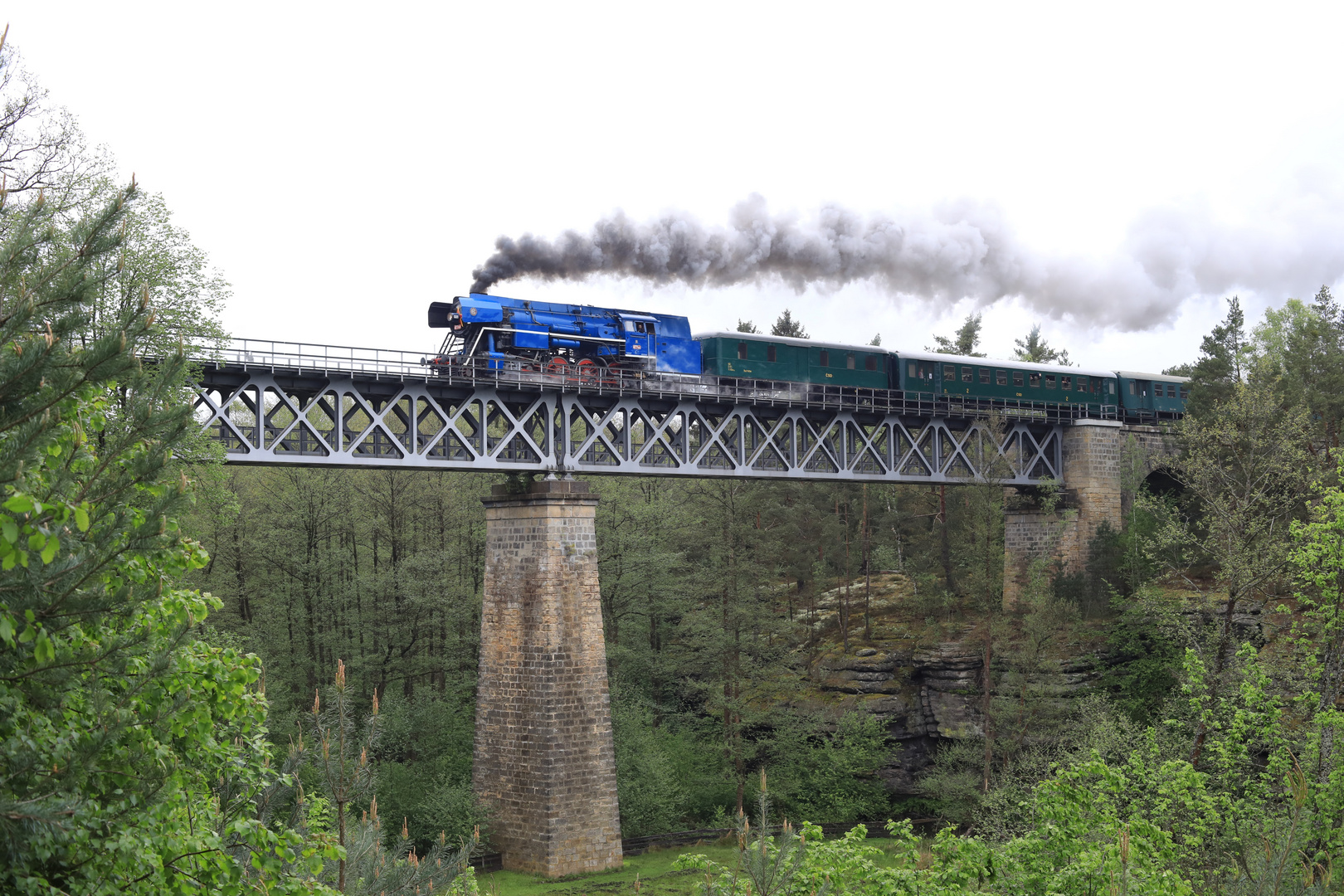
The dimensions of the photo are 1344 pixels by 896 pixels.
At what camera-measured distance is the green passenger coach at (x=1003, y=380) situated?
4245cm

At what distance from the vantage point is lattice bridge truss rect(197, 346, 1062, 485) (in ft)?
89.1

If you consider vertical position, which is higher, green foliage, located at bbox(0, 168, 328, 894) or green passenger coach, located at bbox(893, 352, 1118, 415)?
green passenger coach, located at bbox(893, 352, 1118, 415)

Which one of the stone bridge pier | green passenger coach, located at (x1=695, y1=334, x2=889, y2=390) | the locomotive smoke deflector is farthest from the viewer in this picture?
the stone bridge pier

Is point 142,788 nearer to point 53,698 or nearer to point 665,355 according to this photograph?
point 53,698

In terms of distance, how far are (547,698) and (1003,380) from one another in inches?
1001

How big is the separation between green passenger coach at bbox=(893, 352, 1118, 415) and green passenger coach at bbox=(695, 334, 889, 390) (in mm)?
1411

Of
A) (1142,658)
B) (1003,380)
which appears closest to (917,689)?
(1142,658)

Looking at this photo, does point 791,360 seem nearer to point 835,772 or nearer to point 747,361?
point 747,361

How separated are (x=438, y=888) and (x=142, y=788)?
14.8 feet

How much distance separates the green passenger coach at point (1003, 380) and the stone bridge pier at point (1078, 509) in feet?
6.45

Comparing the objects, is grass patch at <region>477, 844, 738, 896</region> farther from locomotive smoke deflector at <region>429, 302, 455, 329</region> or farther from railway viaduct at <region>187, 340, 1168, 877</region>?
locomotive smoke deflector at <region>429, 302, 455, 329</region>

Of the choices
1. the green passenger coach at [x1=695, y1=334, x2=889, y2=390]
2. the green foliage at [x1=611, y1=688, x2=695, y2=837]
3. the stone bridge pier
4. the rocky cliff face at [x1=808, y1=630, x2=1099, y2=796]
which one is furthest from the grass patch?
the stone bridge pier

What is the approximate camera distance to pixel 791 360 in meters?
38.9

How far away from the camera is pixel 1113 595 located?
39.1 meters
